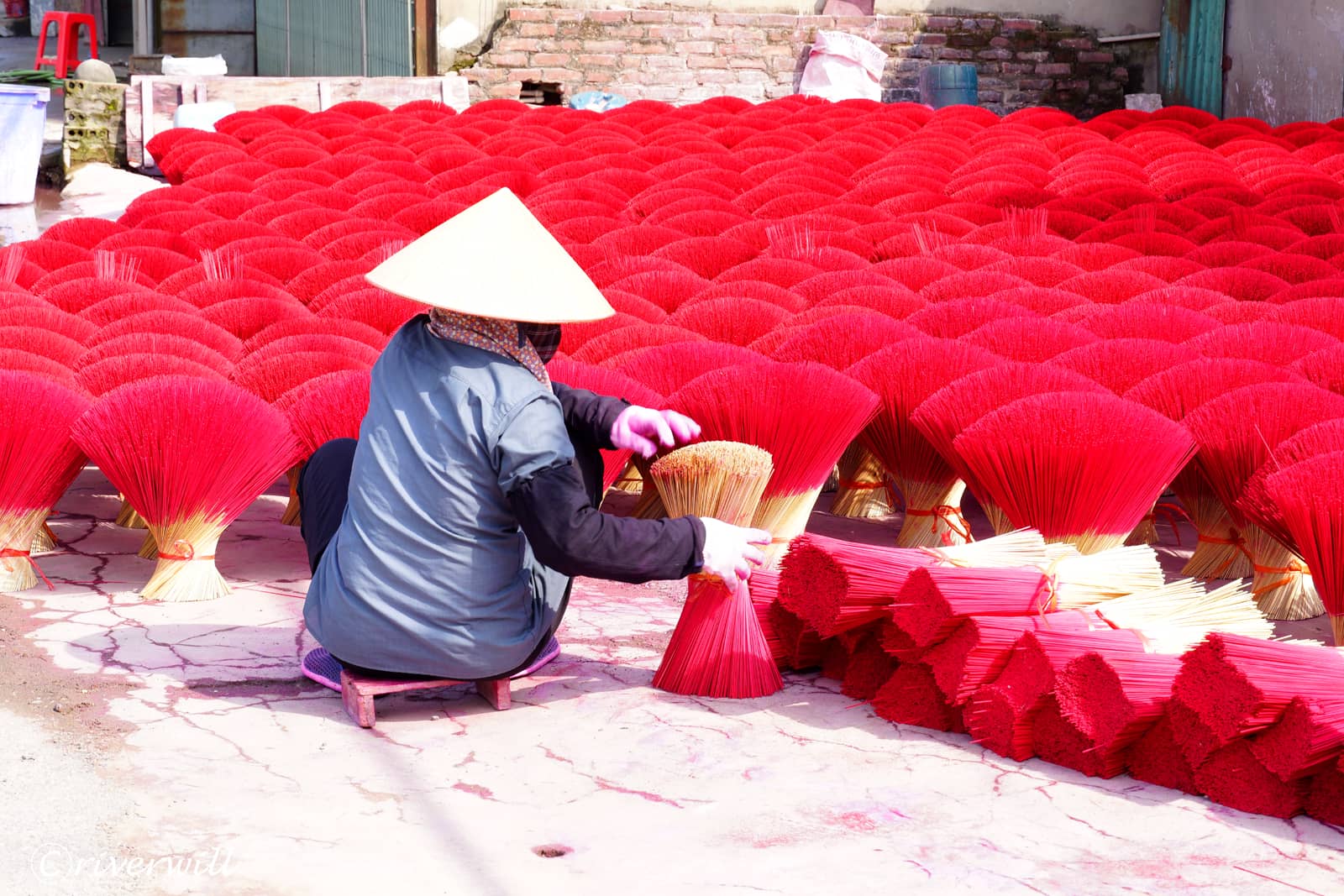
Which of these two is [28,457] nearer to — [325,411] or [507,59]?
[325,411]

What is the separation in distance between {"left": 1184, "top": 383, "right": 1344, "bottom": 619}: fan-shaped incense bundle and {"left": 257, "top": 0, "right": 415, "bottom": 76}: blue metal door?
344 inches

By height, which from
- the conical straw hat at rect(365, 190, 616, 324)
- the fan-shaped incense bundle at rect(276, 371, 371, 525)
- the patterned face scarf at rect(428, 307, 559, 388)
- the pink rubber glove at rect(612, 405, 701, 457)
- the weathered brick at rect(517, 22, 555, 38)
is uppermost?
the weathered brick at rect(517, 22, 555, 38)

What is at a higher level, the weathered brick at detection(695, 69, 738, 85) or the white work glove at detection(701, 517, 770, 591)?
the weathered brick at detection(695, 69, 738, 85)

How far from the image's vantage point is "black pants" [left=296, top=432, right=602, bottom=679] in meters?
2.47

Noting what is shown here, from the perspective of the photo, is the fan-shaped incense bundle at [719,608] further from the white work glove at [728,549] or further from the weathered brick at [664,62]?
the weathered brick at [664,62]

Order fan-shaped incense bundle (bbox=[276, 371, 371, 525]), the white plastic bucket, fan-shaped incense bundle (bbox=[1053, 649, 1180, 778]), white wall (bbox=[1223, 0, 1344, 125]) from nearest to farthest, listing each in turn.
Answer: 1. fan-shaped incense bundle (bbox=[1053, 649, 1180, 778])
2. fan-shaped incense bundle (bbox=[276, 371, 371, 525])
3. the white plastic bucket
4. white wall (bbox=[1223, 0, 1344, 125])

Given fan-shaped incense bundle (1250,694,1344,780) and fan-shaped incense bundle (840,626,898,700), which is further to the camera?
fan-shaped incense bundle (840,626,898,700)

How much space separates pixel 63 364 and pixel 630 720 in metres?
1.70

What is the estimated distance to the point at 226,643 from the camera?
8.63 feet

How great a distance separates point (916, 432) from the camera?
10.4 feet

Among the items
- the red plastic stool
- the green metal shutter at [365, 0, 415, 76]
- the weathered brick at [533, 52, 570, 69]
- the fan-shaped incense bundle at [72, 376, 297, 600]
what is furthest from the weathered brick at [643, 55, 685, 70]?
the fan-shaped incense bundle at [72, 376, 297, 600]

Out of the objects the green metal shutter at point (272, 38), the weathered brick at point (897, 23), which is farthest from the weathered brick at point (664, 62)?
the green metal shutter at point (272, 38)

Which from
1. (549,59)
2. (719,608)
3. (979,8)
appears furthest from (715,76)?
(719,608)

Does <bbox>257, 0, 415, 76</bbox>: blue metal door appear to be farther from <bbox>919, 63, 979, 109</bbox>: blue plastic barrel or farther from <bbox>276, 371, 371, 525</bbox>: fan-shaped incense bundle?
<bbox>276, 371, 371, 525</bbox>: fan-shaped incense bundle
